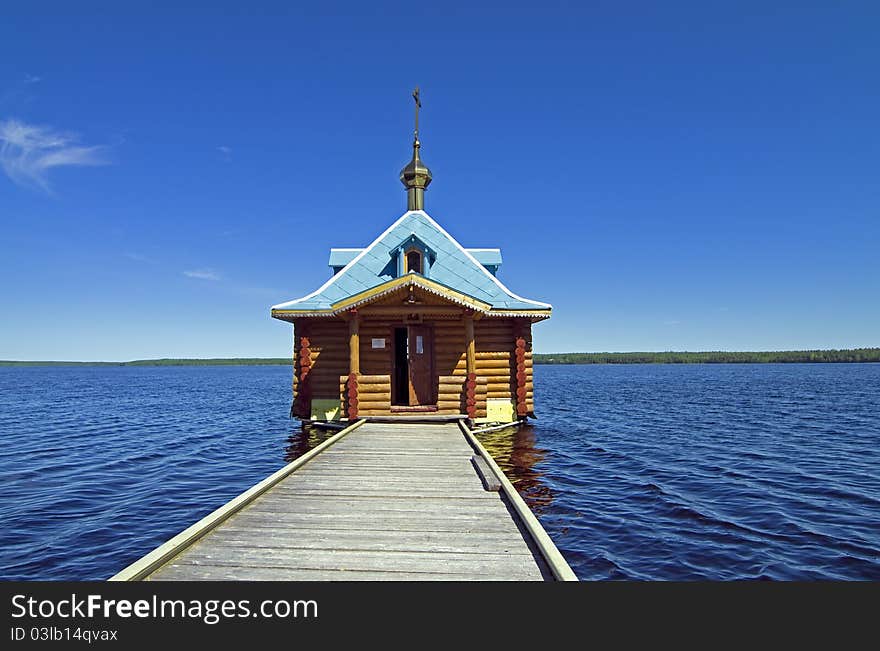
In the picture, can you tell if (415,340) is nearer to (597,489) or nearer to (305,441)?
(305,441)

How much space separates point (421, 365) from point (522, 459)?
5154mm

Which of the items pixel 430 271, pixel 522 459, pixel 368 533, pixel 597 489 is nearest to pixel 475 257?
pixel 430 271

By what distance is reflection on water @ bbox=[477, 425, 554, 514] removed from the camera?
1155cm

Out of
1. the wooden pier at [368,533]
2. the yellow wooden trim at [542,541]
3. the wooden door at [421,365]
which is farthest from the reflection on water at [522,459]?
the yellow wooden trim at [542,541]

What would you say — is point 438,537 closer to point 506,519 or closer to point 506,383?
point 506,519

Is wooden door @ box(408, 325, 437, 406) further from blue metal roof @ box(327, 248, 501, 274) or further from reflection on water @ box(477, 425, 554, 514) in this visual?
blue metal roof @ box(327, 248, 501, 274)

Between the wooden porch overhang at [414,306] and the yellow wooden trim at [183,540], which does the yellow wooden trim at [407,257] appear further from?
the yellow wooden trim at [183,540]

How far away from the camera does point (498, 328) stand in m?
19.2

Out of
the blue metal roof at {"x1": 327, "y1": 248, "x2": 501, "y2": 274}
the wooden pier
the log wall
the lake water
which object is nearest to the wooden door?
the log wall

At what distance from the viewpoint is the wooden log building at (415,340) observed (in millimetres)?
16750

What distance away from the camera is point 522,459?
14930 millimetres

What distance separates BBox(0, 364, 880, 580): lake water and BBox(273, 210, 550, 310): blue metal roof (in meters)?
5.21

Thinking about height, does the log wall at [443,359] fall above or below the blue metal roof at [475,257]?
below

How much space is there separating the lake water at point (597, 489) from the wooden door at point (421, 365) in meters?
2.74
